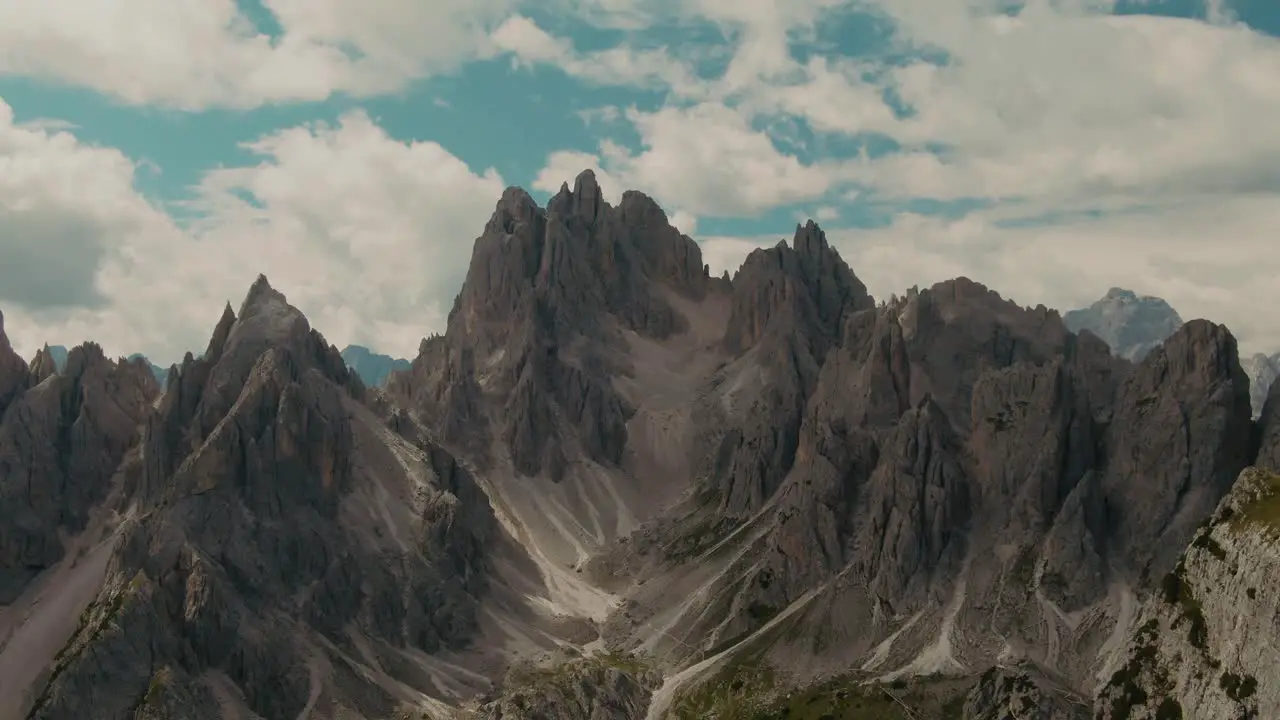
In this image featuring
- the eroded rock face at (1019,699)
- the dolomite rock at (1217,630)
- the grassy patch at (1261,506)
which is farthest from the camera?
the eroded rock face at (1019,699)

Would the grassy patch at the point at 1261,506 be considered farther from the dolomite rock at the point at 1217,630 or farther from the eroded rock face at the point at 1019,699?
the eroded rock face at the point at 1019,699

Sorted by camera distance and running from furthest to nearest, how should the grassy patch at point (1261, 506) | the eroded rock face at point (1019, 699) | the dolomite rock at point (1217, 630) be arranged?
the eroded rock face at point (1019, 699)
the grassy patch at point (1261, 506)
the dolomite rock at point (1217, 630)

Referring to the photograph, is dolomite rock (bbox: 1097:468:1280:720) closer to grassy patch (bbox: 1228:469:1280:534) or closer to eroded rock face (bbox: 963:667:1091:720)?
grassy patch (bbox: 1228:469:1280:534)

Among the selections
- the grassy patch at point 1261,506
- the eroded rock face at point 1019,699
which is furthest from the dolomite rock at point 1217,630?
the eroded rock face at point 1019,699

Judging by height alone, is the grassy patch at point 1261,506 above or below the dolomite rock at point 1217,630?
above

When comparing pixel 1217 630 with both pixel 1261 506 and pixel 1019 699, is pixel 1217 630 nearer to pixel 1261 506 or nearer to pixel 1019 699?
pixel 1261 506

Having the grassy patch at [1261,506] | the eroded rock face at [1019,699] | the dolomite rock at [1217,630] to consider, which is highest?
the grassy patch at [1261,506]

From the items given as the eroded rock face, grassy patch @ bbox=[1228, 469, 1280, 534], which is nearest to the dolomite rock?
grassy patch @ bbox=[1228, 469, 1280, 534]

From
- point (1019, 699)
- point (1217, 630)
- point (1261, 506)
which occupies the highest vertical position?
point (1261, 506)

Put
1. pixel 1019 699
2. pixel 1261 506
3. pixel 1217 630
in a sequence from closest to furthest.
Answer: pixel 1217 630
pixel 1261 506
pixel 1019 699

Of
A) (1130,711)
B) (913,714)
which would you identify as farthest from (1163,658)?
(913,714)

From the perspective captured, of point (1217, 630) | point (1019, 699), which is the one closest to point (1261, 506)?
point (1217, 630)
